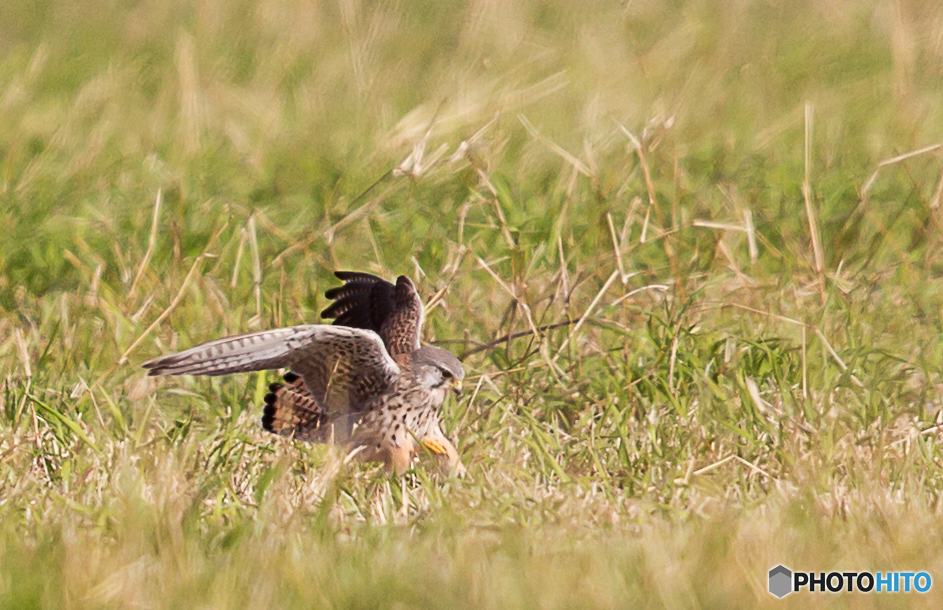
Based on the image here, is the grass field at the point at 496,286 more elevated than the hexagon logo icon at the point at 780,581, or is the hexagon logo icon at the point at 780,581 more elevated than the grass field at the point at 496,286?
the grass field at the point at 496,286

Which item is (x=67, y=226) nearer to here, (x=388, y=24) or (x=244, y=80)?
(x=244, y=80)

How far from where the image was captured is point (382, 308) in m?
4.10

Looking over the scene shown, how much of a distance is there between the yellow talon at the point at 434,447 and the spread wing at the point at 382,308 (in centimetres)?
37

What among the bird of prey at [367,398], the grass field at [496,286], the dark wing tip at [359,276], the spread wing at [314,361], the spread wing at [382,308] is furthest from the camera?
the dark wing tip at [359,276]

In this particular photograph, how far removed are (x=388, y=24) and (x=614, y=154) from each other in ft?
6.30

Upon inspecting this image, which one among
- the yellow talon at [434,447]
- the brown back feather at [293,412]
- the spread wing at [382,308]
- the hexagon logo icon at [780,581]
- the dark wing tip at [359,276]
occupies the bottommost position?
the hexagon logo icon at [780,581]

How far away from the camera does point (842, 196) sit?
563cm

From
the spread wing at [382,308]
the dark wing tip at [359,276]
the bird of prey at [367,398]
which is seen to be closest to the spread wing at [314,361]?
the bird of prey at [367,398]

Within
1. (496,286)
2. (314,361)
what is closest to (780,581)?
(314,361)

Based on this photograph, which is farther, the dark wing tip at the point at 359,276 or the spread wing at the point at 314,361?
the dark wing tip at the point at 359,276

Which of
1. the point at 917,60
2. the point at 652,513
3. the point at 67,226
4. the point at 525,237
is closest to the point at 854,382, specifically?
the point at 652,513

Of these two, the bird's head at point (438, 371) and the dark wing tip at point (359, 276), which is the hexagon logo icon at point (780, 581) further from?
the dark wing tip at point (359, 276)

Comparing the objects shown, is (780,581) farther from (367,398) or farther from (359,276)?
(359,276)

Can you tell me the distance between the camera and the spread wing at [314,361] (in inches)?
130
